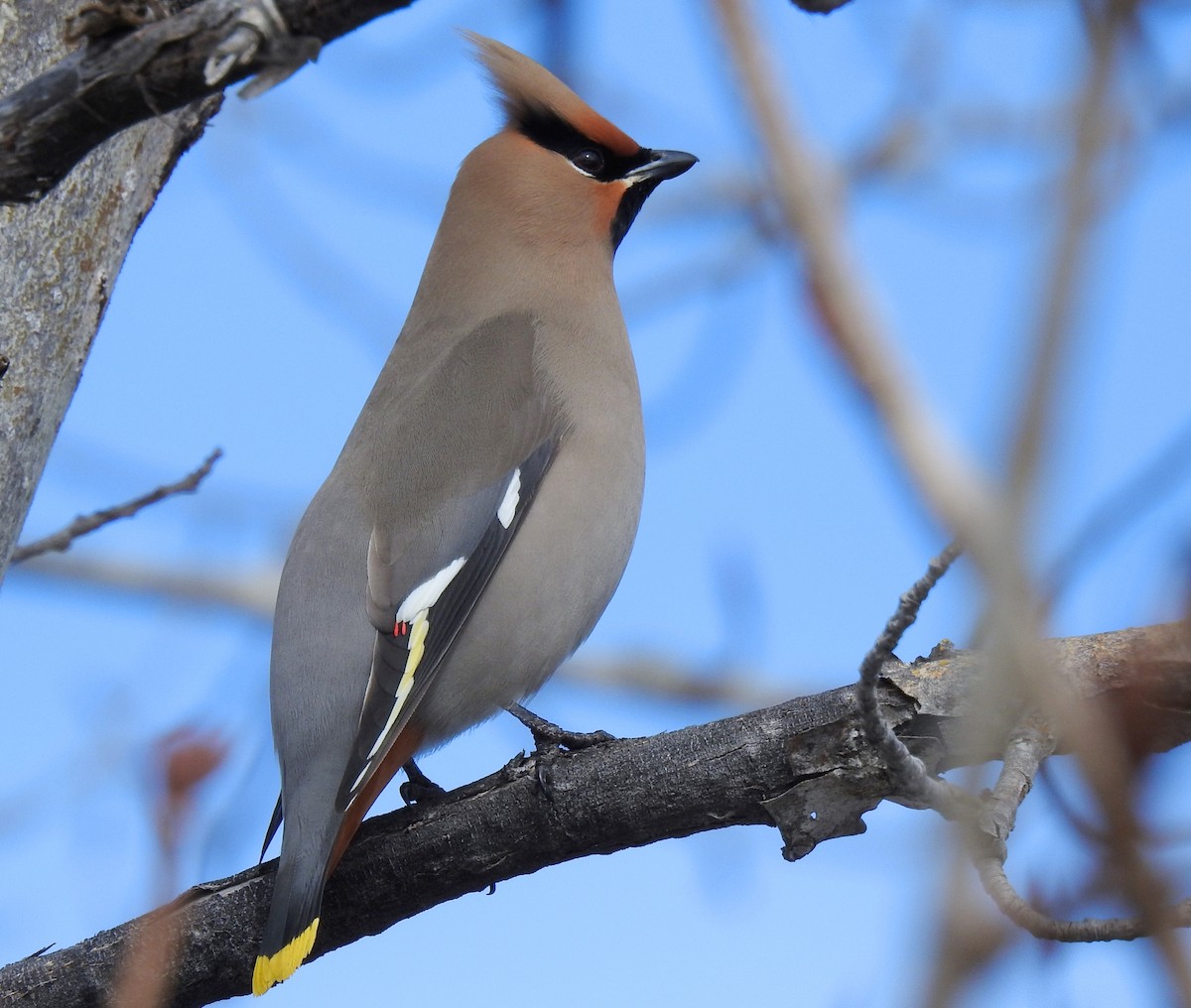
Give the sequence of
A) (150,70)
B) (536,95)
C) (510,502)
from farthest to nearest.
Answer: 1. (536,95)
2. (510,502)
3. (150,70)

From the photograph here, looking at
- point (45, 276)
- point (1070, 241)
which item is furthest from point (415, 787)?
point (1070, 241)

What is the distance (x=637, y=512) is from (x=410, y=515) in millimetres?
661

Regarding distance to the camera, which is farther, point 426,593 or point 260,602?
point 260,602

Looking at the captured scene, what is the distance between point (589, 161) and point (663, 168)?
246mm

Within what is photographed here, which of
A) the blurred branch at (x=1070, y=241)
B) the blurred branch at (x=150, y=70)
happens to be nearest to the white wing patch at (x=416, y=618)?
the blurred branch at (x=150, y=70)

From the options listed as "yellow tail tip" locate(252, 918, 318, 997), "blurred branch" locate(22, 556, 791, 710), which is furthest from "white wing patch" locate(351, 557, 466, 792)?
"blurred branch" locate(22, 556, 791, 710)

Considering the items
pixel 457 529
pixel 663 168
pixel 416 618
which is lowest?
pixel 416 618

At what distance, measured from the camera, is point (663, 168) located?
4.97 metres

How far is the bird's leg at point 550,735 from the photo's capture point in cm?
328

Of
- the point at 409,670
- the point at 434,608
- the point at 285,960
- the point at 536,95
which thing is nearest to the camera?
the point at 285,960

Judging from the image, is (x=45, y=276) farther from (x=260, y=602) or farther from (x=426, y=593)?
(x=260, y=602)

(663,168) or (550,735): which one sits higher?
(663,168)

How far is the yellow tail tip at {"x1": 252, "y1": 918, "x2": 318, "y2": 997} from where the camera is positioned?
2.89m

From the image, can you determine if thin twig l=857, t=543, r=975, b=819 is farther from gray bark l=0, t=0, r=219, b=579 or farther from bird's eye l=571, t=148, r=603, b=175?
bird's eye l=571, t=148, r=603, b=175
